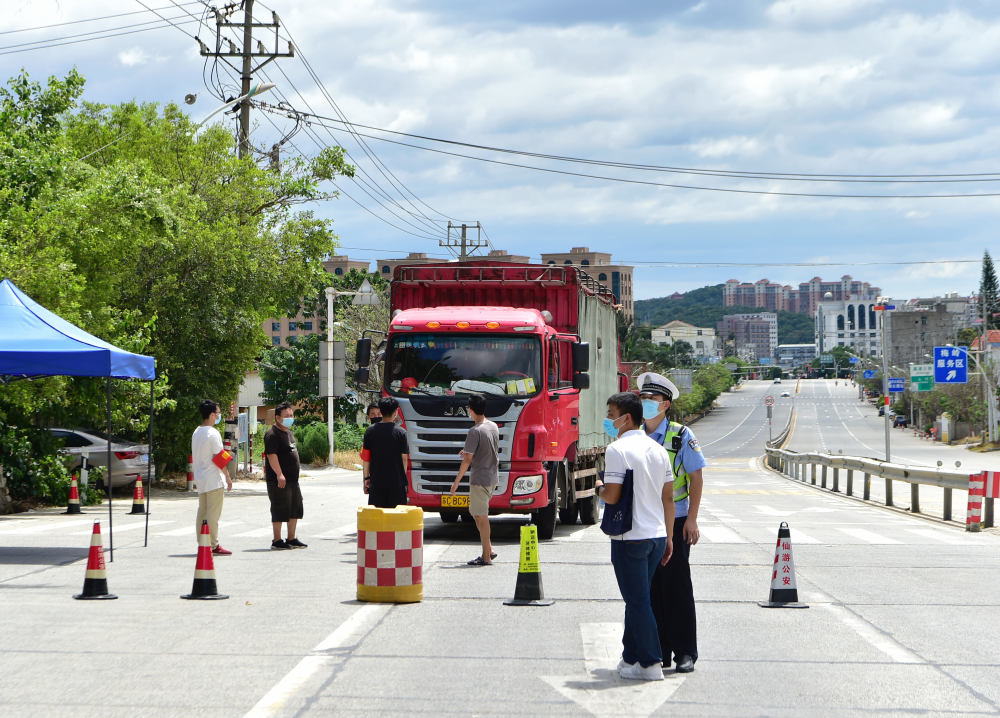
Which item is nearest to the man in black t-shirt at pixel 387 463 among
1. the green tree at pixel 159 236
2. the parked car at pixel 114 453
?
the green tree at pixel 159 236

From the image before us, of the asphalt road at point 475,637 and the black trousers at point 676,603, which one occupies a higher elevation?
the black trousers at point 676,603

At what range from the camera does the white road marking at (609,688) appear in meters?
6.76

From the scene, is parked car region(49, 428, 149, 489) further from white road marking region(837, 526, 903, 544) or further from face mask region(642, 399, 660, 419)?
face mask region(642, 399, 660, 419)

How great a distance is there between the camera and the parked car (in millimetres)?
26641

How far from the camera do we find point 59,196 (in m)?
23.3

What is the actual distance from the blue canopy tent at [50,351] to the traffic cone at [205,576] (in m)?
3.01

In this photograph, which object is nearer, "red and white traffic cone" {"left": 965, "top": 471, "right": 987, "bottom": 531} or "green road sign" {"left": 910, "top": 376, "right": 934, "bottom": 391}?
"red and white traffic cone" {"left": 965, "top": 471, "right": 987, "bottom": 531}

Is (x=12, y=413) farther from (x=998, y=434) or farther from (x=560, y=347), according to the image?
(x=998, y=434)

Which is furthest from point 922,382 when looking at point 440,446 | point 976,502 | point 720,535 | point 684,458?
point 684,458

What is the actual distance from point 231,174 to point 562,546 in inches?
753

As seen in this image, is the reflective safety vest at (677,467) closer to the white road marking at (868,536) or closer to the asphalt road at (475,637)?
the asphalt road at (475,637)

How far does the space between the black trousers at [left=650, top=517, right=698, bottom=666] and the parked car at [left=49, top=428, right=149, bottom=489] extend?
817 inches

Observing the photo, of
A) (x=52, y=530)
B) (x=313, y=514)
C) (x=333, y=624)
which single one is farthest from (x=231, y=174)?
(x=333, y=624)

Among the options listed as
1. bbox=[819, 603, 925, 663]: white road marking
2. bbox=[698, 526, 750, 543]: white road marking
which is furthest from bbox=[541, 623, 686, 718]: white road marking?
bbox=[698, 526, 750, 543]: white road marking
